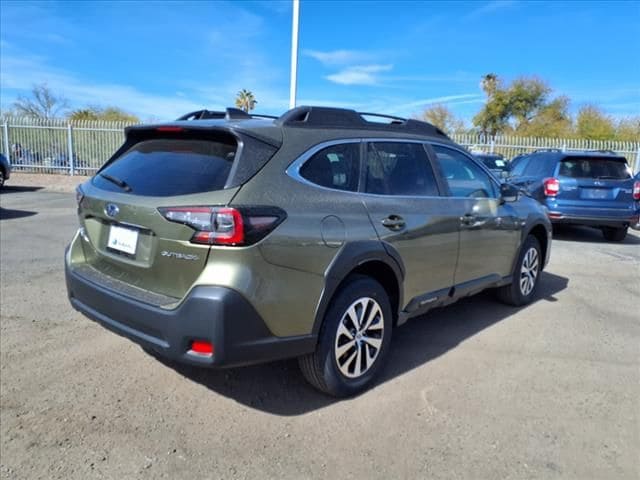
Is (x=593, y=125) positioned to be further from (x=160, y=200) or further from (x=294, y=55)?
(x=160, y=200)

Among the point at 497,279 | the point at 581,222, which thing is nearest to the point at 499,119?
the point at 581,222

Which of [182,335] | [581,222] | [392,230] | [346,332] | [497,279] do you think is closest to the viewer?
[182,335]

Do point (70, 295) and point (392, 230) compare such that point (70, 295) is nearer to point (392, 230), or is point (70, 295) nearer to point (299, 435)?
point (299, 435)

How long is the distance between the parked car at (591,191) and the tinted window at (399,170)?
5.83 metres

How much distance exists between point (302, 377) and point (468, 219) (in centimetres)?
188

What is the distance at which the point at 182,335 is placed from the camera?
2523mm

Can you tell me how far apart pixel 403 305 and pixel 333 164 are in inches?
46.6

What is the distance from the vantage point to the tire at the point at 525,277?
16.4 feet

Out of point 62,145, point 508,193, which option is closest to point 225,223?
point 508,193

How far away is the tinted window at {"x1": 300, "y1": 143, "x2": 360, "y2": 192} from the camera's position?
9.61 ft

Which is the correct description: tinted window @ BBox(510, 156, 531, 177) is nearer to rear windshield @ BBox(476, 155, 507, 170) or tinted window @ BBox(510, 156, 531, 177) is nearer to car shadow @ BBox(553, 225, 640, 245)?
car shadow @ BBox(553, 225, 640, 245)

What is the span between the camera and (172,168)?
2.88 m

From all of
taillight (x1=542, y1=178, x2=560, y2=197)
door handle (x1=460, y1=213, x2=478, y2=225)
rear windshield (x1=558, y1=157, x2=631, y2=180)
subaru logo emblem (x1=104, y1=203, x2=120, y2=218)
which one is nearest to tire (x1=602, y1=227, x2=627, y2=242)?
rear windshield (x1=558, y1=157, x2=631, y2=180)

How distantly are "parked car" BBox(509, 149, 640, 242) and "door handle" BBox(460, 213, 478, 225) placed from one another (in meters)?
5.32
